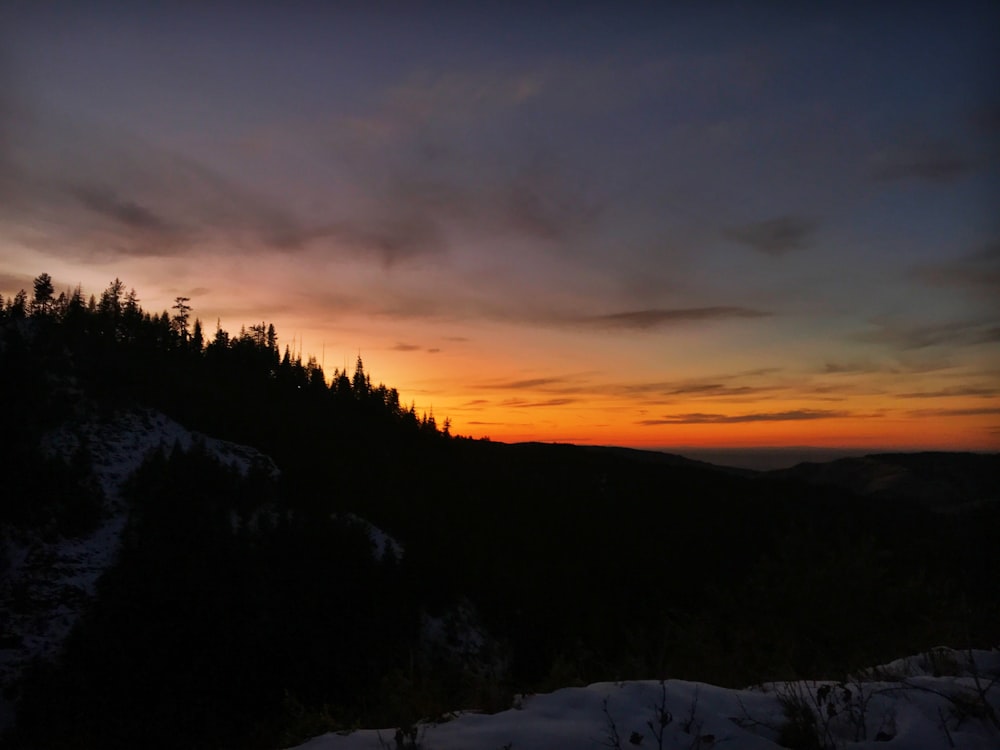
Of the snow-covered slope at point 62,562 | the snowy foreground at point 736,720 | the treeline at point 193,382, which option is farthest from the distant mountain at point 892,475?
the snowy foreground at point 736,720

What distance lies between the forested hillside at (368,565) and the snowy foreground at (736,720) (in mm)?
489

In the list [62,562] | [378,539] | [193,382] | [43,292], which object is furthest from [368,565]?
[43,292]

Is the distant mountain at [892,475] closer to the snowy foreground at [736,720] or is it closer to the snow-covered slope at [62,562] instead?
the snow-covered slope at [62,562]

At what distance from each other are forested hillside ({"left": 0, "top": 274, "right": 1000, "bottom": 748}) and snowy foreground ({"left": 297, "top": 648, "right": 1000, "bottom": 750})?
49 cm

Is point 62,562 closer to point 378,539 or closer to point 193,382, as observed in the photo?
point 378,539

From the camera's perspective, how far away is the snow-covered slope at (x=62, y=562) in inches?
1098

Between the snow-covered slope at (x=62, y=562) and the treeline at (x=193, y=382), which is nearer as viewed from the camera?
the snow-covered slope at (x=62, y=562)

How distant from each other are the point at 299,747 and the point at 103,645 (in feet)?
103

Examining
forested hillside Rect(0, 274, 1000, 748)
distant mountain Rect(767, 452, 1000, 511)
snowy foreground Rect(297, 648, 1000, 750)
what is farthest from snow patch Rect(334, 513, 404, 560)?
distant mountain Rect(767, 452, 1000, 511)

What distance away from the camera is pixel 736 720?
12.8ft

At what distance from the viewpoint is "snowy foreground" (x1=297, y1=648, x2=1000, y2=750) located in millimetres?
3609

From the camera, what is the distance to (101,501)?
121 feet

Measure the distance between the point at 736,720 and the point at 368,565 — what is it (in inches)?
1669

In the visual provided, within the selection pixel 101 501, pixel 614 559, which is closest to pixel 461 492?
pixel 614 559
